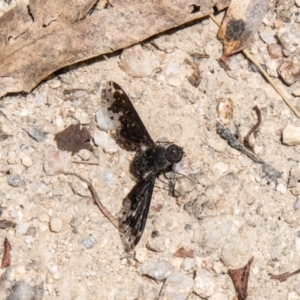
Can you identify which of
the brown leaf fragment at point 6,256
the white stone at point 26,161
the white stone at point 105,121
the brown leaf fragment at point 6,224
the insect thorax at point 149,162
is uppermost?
the white stone at point 105,121

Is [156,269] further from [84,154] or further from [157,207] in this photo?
[84,154]

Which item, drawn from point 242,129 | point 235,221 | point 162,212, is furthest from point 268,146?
point 162,212

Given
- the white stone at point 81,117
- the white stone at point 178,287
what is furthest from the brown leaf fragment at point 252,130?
the white stone at point 81,117

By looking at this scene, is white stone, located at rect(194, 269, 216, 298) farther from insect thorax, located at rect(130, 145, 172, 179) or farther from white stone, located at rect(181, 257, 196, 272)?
insect thorax, located at rect(130, 145, 172, 179)

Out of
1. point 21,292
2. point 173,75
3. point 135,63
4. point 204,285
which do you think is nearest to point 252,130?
point 173,75

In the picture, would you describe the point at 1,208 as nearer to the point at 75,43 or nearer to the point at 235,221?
the point at 75,43

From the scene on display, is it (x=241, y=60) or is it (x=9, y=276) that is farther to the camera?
(x=241, y=60)

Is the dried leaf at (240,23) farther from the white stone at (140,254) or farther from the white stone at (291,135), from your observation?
the white stone at (140,254)

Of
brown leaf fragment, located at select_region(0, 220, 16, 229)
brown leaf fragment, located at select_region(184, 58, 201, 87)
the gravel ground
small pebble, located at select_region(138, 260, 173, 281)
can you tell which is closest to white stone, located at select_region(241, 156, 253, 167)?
the gravel ground
